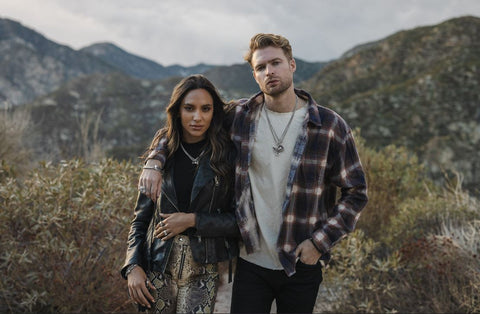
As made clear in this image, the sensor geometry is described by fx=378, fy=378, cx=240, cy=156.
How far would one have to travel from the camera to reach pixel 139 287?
1.99 m

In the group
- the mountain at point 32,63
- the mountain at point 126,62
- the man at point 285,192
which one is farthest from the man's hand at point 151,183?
the mountain at point 32,63

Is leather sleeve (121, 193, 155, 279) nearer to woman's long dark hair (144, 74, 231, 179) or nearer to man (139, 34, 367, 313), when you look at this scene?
man (139, 34, 367, 313)

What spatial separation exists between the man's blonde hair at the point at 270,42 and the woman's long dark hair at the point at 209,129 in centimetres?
36

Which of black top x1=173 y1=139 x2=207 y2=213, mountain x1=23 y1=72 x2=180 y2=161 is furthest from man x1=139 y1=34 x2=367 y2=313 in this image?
mountain x1=23 y1=72 x2=180 y2=161

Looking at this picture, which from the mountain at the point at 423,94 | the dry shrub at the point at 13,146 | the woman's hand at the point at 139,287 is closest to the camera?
the woman's hand at the point at 139,287

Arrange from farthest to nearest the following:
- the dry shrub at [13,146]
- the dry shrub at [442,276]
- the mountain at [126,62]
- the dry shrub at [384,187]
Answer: the mountain at [126,62] → the dry shrub at [13,146] → the dry shrub at [384,187] → the dry shrub at [442,276]

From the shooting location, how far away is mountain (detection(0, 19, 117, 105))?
60.0 metres

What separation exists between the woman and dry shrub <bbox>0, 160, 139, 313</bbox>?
152cm

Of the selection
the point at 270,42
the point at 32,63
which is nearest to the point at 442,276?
the point at 270,42

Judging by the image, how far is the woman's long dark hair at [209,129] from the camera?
2.14 meters

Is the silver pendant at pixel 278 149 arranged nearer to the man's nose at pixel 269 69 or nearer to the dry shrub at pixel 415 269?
the man's nose at pixel 269 69

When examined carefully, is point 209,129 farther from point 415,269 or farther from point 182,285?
point 415,269

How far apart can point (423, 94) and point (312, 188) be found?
55.7 feet

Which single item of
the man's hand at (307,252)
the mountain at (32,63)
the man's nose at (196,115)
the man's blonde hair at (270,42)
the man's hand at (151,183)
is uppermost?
the mountain at (32,63)
